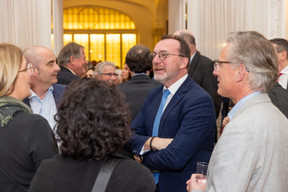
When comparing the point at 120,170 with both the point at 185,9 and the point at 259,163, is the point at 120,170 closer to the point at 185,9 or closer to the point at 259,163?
the point at 259,163

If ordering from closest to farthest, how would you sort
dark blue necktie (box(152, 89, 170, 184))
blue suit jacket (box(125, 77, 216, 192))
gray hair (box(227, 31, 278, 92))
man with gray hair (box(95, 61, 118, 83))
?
gray hair (box(227, 31, 278, 92)) < blue suit jacket (box(125, 77, 216, 192)) < dark blue necktie (box(152, 89, 170, 184)) < man with gray hair (box(95, 61, 118, 83))

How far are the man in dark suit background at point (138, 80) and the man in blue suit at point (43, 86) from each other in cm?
68

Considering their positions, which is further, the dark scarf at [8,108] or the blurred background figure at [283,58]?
the blurred background figure at [283,58]

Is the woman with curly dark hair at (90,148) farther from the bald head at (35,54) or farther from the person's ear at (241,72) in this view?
the bald head at (35,54)

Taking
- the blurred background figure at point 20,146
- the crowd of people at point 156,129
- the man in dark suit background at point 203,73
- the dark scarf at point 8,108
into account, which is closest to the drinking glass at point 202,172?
the crowd of people at point 156,129

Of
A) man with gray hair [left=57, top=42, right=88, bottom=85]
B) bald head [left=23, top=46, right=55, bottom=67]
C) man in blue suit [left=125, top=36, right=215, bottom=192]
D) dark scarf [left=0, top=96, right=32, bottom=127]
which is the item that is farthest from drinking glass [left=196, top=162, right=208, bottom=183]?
man with gray hair [left=57, top=42, right=88, bottom=85]

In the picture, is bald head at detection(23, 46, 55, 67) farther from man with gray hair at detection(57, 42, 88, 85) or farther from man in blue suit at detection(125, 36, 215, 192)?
man with gray hair at detection(57, 42, 88, 85)

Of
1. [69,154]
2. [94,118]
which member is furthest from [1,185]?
[94,118]

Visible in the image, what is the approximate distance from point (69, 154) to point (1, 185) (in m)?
0.74

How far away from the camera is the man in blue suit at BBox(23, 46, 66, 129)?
346 cm

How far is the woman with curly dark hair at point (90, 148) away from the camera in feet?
5.42

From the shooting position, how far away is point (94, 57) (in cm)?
2127

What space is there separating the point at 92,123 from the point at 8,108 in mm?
794

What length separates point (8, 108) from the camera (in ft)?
7.40
